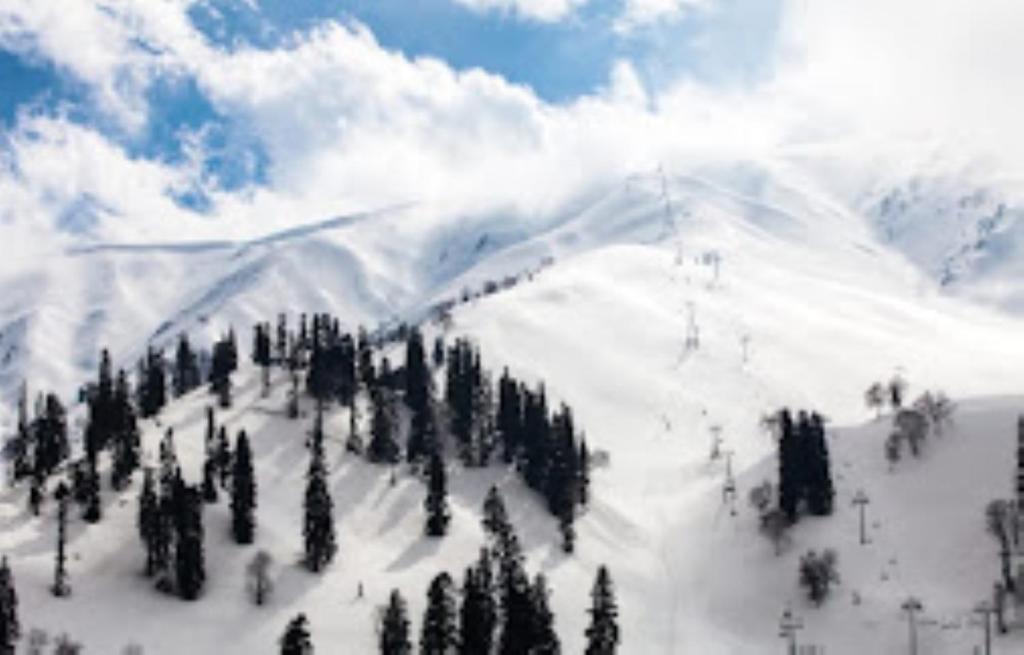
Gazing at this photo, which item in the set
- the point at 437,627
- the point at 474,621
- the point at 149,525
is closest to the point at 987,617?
the point at 474,621

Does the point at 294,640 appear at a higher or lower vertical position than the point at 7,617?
lower

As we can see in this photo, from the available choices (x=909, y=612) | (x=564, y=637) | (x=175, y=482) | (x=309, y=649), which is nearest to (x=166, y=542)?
(x=175, y=482)

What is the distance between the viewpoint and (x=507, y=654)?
156500 mm

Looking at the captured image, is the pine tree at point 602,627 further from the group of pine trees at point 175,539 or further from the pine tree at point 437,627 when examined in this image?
the group of pine trees at point 175,539

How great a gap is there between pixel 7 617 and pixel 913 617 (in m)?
124

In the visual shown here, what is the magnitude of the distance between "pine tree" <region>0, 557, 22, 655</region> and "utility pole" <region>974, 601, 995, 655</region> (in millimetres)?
123816

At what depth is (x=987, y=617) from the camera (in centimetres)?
17625

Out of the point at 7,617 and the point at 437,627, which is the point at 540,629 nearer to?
the point at 437,627

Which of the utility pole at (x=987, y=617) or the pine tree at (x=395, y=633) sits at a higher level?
the utility pole at (x=987, y=617)

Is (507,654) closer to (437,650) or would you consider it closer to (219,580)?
(437,650)

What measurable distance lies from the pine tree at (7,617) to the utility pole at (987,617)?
124m

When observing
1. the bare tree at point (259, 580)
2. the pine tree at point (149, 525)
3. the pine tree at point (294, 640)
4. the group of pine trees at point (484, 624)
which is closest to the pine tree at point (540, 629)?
the group of pine trees at point (484, 624)

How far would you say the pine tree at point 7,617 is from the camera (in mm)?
161625

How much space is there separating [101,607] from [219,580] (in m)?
18.7
